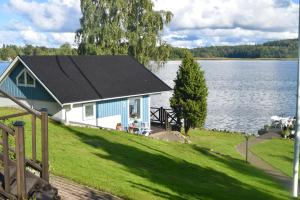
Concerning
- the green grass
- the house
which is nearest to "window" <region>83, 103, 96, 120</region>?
the house

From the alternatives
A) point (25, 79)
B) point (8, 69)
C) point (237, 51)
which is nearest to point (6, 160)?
point (25, 79)

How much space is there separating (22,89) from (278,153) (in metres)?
15.5

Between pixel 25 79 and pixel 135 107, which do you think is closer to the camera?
pixel 25 79

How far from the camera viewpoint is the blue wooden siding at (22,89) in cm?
2511

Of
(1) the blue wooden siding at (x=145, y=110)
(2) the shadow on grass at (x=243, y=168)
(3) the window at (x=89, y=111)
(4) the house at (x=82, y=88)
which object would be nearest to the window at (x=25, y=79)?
(4) the house at (x=82, y=88)

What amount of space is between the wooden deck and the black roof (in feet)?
47.0

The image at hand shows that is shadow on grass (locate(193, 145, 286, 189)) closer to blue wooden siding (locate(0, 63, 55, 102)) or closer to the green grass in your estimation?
the green grass

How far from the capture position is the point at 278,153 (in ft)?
80.6

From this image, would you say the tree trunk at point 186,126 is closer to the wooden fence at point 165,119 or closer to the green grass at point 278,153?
the wooden fence at point 165,119

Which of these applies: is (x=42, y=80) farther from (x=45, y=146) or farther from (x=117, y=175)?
(x=45, y=146)

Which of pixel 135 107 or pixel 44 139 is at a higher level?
pixel 44 139

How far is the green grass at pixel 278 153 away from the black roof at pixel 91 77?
25.5 ft

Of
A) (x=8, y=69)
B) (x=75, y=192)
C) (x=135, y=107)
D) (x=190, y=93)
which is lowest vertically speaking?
(x=135, y=107)

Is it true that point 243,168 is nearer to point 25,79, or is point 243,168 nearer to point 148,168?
point 148,168
